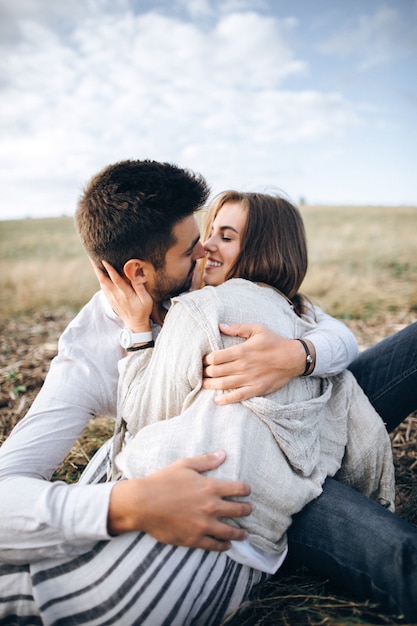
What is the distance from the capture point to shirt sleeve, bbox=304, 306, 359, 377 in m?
2.11

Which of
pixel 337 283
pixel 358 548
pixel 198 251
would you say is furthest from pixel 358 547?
pixel 337 283

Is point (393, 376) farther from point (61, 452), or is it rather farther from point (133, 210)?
point (61, 452)

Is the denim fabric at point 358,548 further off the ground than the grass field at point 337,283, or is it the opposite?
the grass field at point 337,283

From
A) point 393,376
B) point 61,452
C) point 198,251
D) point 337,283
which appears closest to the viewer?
point 61,452

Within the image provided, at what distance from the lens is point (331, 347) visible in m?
2.19

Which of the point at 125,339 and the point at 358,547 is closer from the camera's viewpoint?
the point at 358,547

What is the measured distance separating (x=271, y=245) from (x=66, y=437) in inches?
59.5

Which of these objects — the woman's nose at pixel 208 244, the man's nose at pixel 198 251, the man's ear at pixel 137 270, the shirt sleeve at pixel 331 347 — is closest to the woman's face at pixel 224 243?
the woman's nose at pixel 208 244

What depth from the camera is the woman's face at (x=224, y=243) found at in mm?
2568

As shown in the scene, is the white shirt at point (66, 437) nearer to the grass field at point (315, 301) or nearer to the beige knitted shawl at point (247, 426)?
the beige knitted shawl at point (247, 426)

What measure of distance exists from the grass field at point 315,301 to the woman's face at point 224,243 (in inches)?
63.3

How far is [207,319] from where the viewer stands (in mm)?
1793

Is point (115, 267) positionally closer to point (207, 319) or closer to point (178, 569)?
point (207, 319)

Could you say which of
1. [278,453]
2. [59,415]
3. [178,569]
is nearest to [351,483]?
[278,453]
